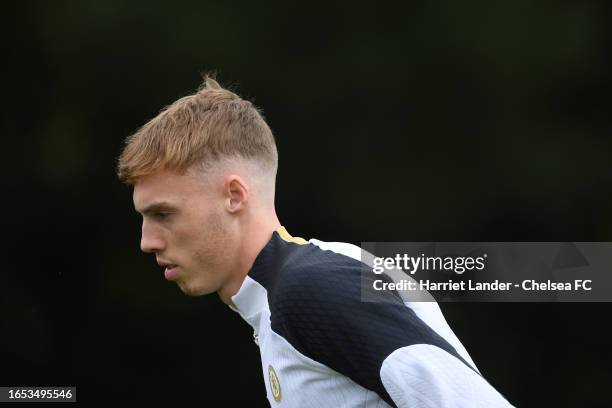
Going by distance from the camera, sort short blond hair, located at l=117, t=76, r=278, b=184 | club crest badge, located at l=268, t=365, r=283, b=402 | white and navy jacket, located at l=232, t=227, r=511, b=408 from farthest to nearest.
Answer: short blond hair, located at l=117, t=76, r=278, b=184 → club crest badge, located at l=268, t=365, r=283, b=402 → white and navy jacket, located at l=232, t=227, r=511, b=408

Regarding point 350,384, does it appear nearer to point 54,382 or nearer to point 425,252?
point 425,252

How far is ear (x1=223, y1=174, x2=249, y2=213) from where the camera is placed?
2098 mm

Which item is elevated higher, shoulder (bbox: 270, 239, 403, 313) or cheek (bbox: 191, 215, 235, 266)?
cheek (bbox: 191, 215, 235, 266)

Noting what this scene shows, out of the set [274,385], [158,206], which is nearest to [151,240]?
[158,206]

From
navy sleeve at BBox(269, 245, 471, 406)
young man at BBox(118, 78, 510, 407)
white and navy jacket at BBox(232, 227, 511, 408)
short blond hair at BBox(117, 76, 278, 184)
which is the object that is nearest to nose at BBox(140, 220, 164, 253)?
young man at BBox(118, 78, 510, 407)

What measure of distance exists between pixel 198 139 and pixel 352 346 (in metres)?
0.70

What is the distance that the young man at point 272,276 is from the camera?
168 cm

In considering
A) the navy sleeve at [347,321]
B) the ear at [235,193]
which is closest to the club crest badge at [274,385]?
the navy sleeve at [347,321]

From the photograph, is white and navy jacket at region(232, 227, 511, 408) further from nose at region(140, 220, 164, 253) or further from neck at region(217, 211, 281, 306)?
nose at region(140, 220, 164, 253)

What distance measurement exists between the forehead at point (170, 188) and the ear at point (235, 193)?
6cm

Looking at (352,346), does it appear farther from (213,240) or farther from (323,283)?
(213,240)

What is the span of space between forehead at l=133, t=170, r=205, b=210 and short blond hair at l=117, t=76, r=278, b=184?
17 mm

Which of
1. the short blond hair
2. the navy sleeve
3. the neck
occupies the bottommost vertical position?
the navy sleeve

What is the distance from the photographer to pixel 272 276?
204cm
